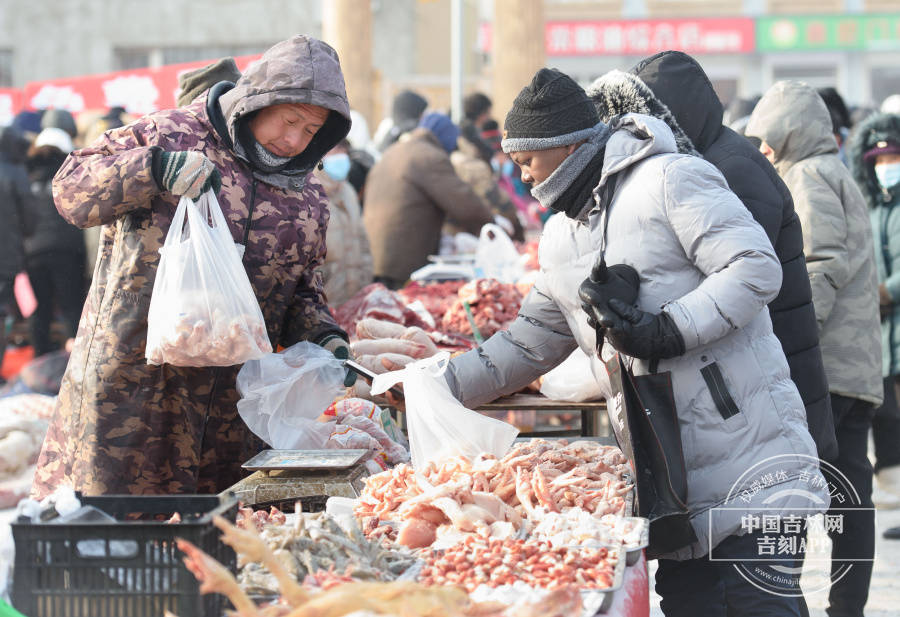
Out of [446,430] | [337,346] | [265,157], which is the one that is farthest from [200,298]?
[446,430]

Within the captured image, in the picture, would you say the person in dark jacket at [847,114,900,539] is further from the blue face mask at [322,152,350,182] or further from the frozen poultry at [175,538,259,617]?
the frozen poultry at [175,538,259,617]

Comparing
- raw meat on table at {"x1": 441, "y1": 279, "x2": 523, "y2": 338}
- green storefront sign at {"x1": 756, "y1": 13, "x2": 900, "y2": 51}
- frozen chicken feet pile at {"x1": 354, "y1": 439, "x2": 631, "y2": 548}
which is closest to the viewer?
frozen chicken feet pile at {"x1": 354, "y1": 439, "x2": 631, "y2": 548}

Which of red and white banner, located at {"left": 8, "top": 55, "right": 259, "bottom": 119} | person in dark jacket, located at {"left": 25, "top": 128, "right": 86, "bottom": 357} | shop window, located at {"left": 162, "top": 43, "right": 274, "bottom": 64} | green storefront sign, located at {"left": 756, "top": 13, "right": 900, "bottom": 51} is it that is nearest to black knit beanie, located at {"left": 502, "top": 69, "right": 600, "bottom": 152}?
person in dark jacket, located at {"left": 25, "top": 128, "right": 86, "bottom": 357}

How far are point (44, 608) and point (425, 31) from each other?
20752mm

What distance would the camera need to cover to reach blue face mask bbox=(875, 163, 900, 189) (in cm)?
543

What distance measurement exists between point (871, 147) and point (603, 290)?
3502 mm

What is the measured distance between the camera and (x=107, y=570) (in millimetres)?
1902

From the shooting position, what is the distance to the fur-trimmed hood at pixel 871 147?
18.1 feet

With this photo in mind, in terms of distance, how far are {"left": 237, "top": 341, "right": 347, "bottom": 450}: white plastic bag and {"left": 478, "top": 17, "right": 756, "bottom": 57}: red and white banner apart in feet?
80.2

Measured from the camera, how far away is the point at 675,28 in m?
26.9

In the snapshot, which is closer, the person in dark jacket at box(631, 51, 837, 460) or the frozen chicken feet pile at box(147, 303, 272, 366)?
the frozen chicken feet pile at box(147, 303, 272, 366)

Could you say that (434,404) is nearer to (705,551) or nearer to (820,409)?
(705,551)

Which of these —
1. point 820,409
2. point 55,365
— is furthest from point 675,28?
point 820,409

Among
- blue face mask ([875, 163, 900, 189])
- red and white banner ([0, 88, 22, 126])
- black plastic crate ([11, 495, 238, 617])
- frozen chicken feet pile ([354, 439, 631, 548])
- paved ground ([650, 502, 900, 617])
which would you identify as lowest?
paved ground ([650, 502, 900, 617])
